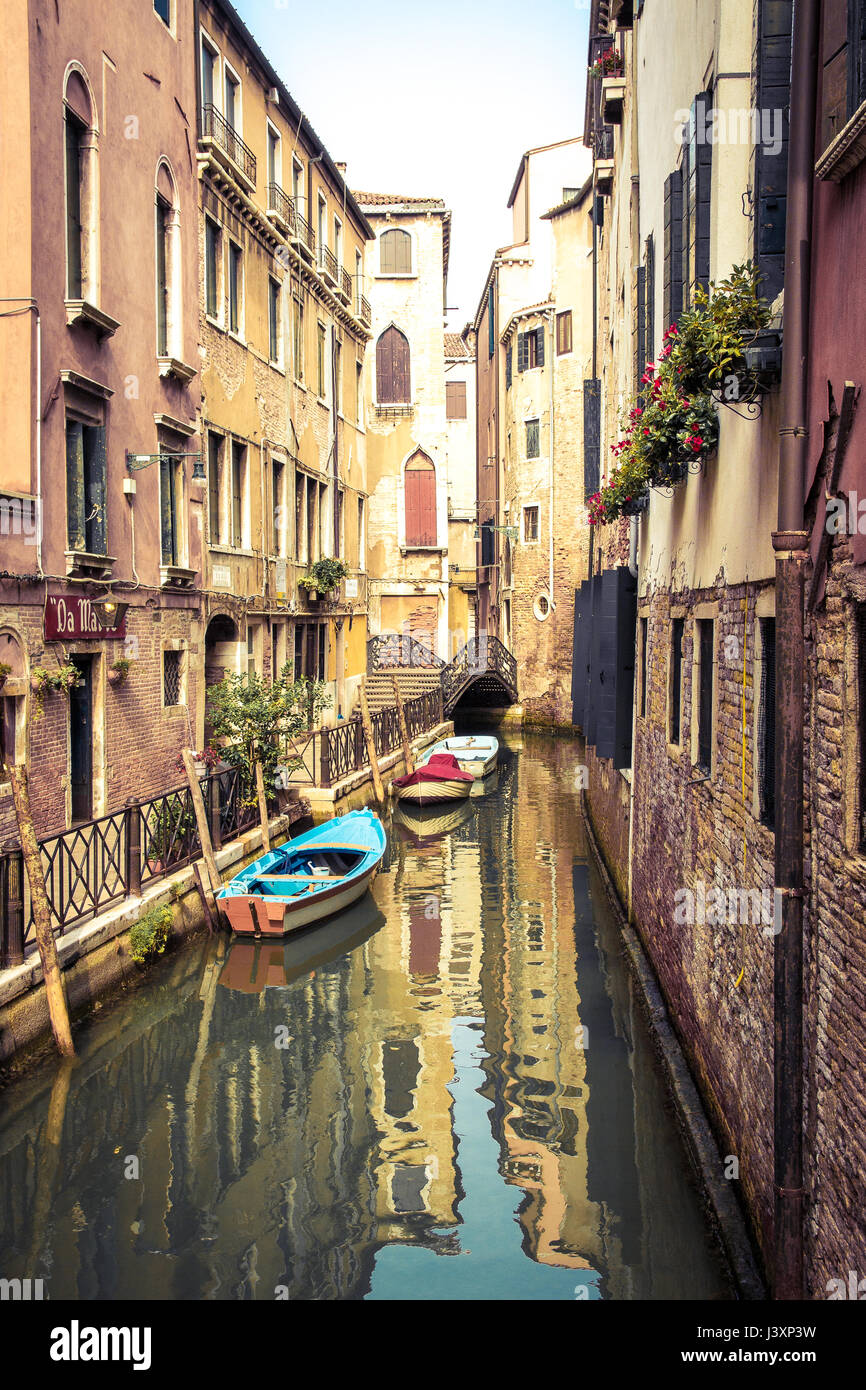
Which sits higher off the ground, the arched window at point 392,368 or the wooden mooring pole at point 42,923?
the arched window at point 392,368

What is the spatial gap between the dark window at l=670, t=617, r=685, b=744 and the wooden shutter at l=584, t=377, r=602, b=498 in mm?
7923

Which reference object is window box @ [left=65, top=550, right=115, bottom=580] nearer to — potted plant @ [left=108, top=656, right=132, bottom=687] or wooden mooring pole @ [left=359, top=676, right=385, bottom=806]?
potted plant @ [left=108, top=656, right=132, bottom=687]

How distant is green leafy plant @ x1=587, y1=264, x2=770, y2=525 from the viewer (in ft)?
17.0

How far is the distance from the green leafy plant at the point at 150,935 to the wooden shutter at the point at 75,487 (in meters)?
3.69

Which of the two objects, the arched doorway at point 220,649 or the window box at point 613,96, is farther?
the arched doorway at point 220,649

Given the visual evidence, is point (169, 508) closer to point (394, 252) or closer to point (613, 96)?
point (613, 96)

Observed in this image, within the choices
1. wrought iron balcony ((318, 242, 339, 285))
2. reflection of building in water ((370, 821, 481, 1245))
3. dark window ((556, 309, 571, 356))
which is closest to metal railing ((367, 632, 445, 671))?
dark window ((556, 309, 571, 356))

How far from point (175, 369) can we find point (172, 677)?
3.76 m

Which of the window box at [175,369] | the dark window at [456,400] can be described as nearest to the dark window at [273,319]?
the window box at [175,369]

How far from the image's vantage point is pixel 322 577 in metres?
21.7

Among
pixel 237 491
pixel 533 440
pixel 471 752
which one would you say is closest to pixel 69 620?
pixel 237 491

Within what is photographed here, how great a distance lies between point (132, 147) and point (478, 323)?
3344cm

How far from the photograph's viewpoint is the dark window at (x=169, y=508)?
14.4m

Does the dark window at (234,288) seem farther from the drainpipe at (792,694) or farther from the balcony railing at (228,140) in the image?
the drainpipe at (792,694)
